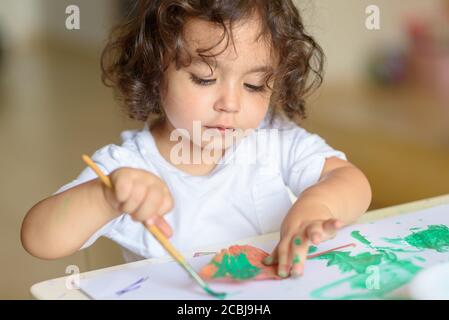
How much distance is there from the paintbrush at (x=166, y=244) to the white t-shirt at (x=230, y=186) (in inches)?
11.5

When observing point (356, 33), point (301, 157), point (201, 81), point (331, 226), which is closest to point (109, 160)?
point (201, 81)

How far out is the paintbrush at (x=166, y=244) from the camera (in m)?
0.64

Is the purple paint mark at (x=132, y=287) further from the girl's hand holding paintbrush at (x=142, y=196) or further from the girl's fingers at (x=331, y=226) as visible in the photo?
the girl's fingers at (x=331, y=226)

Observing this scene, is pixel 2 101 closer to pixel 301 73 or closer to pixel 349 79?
pixel 349 79

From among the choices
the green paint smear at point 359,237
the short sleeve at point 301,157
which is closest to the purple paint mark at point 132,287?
the green paint smear at point 359,237

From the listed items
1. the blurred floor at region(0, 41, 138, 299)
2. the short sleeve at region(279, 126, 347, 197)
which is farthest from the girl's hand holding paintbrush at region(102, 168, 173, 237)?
the blurred floor at region(0, 41, 138, 299)

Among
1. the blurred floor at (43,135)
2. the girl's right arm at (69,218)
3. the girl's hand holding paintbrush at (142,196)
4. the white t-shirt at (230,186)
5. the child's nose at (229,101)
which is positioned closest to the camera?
the girl's hand holding paintbrush at (142,196)

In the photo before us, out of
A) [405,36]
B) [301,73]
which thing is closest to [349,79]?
[405,36]

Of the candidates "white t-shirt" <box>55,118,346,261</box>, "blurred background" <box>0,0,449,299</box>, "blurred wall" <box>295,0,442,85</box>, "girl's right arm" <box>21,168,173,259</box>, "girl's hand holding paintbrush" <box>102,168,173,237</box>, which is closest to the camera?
"girl's hand holding paintbrush" <box>102,168,173,237</box>

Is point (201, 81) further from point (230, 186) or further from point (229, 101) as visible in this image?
point (230, 186)

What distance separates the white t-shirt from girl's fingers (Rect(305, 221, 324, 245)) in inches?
10.9

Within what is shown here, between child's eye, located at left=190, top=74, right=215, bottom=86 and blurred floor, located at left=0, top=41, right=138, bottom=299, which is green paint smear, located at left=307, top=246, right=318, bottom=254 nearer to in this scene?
child's eye, located at left=190, top=74, right=215, bottom=86

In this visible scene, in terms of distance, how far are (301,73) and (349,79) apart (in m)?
2.06

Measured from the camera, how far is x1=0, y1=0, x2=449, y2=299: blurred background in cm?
227
